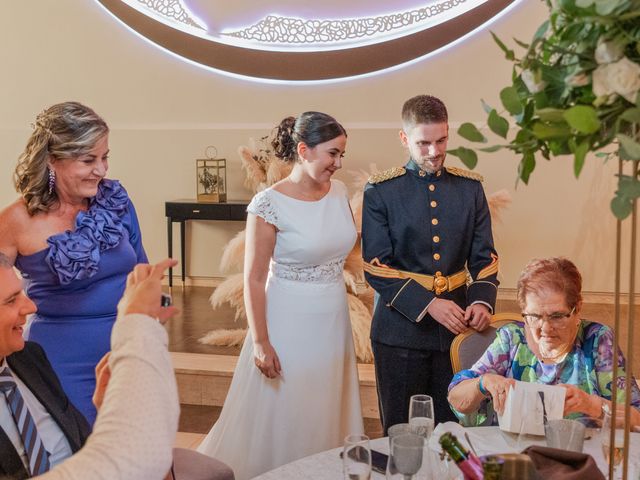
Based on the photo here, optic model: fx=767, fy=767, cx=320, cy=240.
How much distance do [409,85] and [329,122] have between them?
12.8ft

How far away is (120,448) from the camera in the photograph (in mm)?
1120

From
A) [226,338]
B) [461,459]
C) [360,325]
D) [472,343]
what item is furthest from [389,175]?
[226,338]

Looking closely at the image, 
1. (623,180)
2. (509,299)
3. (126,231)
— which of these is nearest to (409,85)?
(509,299)

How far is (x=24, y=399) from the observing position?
178cm

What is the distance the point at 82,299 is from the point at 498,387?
4.47ft

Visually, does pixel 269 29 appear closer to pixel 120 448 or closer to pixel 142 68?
pixel 142 68

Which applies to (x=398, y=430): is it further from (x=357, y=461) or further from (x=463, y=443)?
(x=463, y=443)

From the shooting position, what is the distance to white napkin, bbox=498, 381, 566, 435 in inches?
68.8

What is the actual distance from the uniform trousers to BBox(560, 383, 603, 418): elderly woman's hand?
2.94 ft

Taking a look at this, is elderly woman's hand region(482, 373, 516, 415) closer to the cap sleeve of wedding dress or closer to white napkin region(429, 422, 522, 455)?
white napkin region(429, 422, 522, 455)

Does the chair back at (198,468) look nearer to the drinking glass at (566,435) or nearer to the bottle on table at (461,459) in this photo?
the drinking glass at (566,435)

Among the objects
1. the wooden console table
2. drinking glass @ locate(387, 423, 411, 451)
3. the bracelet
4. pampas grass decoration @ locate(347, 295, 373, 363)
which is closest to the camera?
drinking glass @ locate(387, 423, 411, 451)

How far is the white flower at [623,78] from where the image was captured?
941mm

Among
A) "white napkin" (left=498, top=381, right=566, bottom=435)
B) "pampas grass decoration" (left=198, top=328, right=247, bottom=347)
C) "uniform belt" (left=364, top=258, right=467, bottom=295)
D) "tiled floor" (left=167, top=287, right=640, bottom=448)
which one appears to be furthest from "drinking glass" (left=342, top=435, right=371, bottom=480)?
Result: "pampas grass decoration" (left=198, top=328, right=247, bottom=347)
